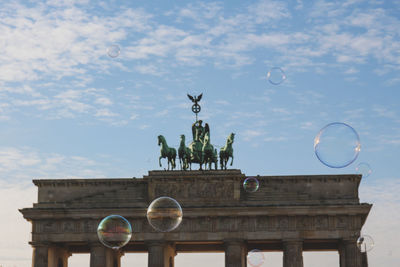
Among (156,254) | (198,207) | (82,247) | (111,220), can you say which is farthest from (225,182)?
(111,220)

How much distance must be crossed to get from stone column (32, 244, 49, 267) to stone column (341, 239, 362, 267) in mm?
24118

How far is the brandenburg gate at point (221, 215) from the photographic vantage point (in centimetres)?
6606

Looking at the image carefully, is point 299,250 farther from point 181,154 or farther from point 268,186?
point 181,154

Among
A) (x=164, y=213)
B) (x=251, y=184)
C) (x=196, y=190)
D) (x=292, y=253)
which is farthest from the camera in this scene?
(x=196, y=190)

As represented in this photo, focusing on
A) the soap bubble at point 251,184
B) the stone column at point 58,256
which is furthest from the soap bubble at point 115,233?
the stone column at point 58,256

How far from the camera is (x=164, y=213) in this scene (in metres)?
45.3

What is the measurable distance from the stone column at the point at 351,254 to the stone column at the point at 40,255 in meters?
24.1

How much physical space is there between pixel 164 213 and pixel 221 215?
→ 2190 cm

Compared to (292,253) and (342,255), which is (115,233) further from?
(342,255)

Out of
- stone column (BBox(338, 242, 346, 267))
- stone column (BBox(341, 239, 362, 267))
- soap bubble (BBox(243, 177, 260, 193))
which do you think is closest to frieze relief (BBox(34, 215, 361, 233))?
stone column (BBox(341, 239, 362, 267))

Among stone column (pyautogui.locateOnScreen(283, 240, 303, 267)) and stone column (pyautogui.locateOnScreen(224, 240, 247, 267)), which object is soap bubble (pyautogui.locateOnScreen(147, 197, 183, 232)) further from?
stone column (pyautogui.locateOnScreen(283, 240, 303, 267))

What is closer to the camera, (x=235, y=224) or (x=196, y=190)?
(x=235, y=224)

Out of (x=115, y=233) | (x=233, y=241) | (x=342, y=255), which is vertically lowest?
(x=115, y=233)

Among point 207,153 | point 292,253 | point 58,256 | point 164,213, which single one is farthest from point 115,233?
point 58,256
